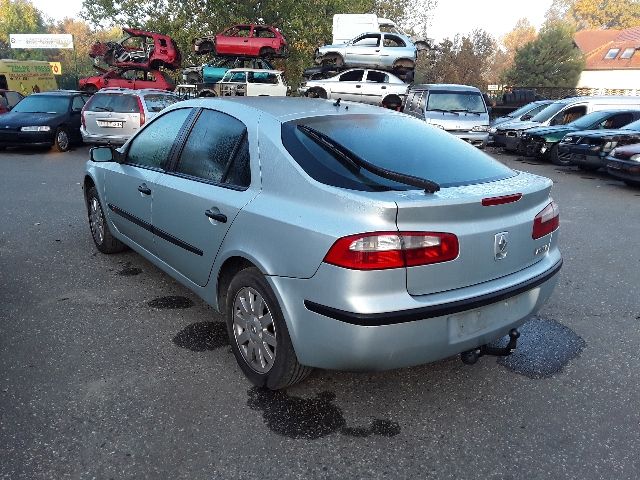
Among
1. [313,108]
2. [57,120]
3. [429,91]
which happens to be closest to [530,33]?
[429,91]

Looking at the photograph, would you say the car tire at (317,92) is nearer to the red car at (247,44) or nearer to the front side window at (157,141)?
the red car at (247,44)

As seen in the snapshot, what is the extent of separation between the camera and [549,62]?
42.8 meters

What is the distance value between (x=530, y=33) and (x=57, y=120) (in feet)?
291

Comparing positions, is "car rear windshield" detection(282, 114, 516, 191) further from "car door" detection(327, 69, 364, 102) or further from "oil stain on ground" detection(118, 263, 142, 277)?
"car door" detection(327, 69, 364, 102)

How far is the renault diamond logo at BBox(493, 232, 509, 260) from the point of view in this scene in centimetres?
240

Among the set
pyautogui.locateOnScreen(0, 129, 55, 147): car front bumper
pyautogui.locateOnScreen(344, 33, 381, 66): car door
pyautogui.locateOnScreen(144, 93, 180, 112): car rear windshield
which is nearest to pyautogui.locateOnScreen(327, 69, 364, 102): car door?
pyautogui.locateOnScreen(344, 33, 381, 66): car door

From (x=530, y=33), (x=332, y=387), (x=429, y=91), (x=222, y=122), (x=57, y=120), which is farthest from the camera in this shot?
(x=530, y=33)

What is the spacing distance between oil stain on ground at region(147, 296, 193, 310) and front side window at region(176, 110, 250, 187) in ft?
3.46

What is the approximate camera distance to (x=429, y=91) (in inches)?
548

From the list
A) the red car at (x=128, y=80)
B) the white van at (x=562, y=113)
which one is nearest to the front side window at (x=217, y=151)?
the white van at (x=562, y=113)

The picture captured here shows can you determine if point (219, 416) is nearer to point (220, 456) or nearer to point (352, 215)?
point (220, 456)

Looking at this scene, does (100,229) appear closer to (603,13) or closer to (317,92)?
(317,92)

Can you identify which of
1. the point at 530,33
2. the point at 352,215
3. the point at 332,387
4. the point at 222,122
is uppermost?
the point at 530,33

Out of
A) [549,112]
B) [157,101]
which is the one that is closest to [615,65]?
[549,112]
